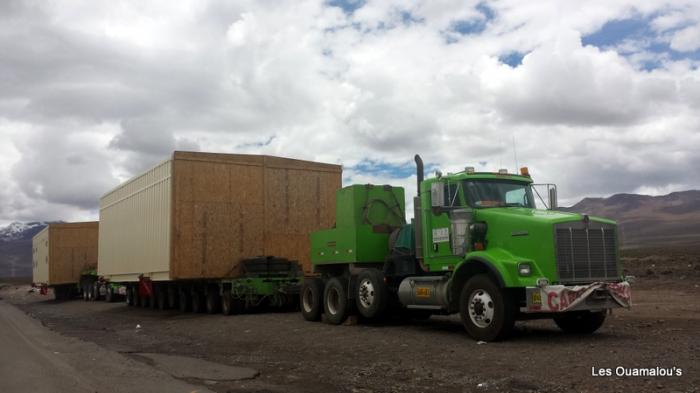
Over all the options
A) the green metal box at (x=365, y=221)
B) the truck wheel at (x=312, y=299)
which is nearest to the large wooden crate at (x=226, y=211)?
the truck wheel at (x=312, y=299)

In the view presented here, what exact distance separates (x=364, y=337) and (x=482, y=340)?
253 cm

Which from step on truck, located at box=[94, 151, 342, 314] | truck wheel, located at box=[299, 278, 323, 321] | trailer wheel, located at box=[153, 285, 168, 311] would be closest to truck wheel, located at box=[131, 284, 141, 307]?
trailer wheel, located at box=[153, 285, 168, 311]

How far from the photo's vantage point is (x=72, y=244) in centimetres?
3709

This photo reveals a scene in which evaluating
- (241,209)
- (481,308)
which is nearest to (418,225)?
(481,308)

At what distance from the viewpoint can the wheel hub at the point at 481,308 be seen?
10297 mm

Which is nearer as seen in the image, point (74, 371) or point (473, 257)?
point (74, 371)

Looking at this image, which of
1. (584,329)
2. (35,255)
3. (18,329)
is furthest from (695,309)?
(35,255)

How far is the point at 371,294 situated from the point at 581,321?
4211 mm

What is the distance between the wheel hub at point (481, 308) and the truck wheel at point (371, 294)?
2941mm

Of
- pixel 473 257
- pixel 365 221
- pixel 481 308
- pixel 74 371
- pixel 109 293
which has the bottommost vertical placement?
pixel 74 371

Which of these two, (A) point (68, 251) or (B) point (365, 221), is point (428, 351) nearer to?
(B) point (365, 221)

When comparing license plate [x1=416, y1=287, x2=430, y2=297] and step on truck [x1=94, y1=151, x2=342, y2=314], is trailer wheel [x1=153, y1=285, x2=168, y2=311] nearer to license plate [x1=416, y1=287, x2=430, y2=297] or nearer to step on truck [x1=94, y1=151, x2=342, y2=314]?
step on truck [x1=94, y1=151, x2=342, y2=314]

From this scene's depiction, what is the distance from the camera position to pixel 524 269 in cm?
991

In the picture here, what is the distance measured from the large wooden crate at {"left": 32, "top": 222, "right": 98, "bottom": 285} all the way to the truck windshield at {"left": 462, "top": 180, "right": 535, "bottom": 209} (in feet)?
100
